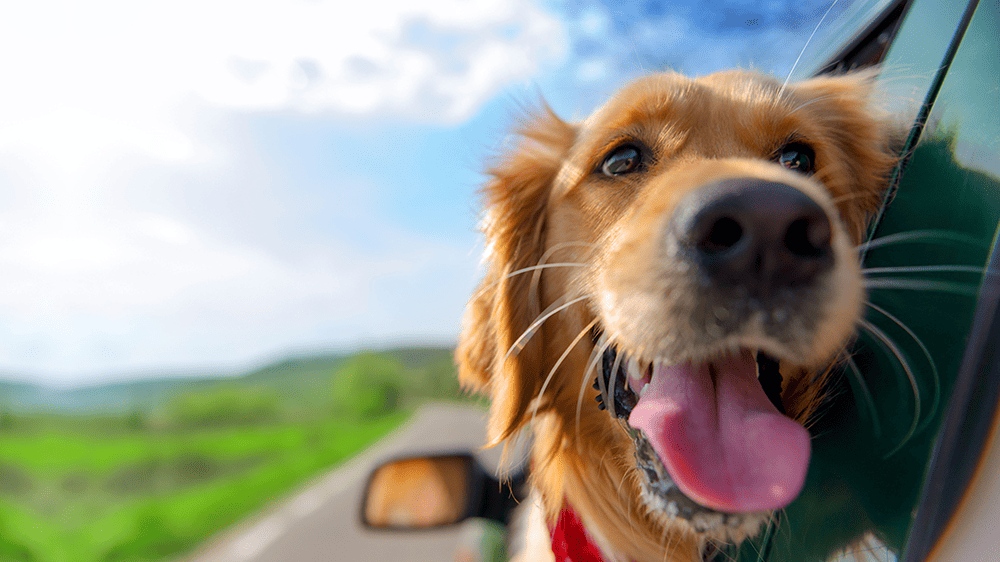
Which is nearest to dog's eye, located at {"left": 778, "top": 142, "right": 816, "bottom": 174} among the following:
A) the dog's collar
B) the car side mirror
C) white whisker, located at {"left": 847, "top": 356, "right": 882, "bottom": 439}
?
white whisker, located at {"left": 847, "top": 356, "right": 882, "bottom": 439}

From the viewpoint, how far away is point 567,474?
2.36 meters

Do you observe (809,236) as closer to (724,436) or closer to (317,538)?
(724,436)

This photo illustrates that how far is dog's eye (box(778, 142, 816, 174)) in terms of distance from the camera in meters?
2.07

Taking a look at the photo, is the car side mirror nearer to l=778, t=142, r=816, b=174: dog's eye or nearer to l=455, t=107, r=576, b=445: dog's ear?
l=455, t=107, r=576, b=445: dog's ear

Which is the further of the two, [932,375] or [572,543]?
[572,543]

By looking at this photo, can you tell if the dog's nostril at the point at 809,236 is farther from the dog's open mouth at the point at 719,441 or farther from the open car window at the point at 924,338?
the dog's open mouth at the point at 719,441

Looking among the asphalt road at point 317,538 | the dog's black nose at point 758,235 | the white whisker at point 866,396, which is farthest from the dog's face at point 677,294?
the asphalt road at point 317,538

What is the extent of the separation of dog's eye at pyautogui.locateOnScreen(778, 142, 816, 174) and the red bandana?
1497 millimetres

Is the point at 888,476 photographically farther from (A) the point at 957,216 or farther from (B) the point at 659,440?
(B) the point at 659,440

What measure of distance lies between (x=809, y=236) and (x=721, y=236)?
0.18 metres

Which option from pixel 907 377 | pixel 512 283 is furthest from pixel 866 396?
pixel 512 283

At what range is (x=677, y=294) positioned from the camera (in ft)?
4.66

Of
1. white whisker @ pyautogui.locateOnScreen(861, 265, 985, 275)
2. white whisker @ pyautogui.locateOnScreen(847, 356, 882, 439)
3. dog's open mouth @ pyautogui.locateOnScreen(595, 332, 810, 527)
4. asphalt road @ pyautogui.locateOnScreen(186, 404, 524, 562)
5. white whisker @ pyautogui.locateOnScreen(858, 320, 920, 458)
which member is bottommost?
asphalt road @ pyautogui.locateOnScreen(186, 404, 524, 562)

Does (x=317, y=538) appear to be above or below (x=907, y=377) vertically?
below
